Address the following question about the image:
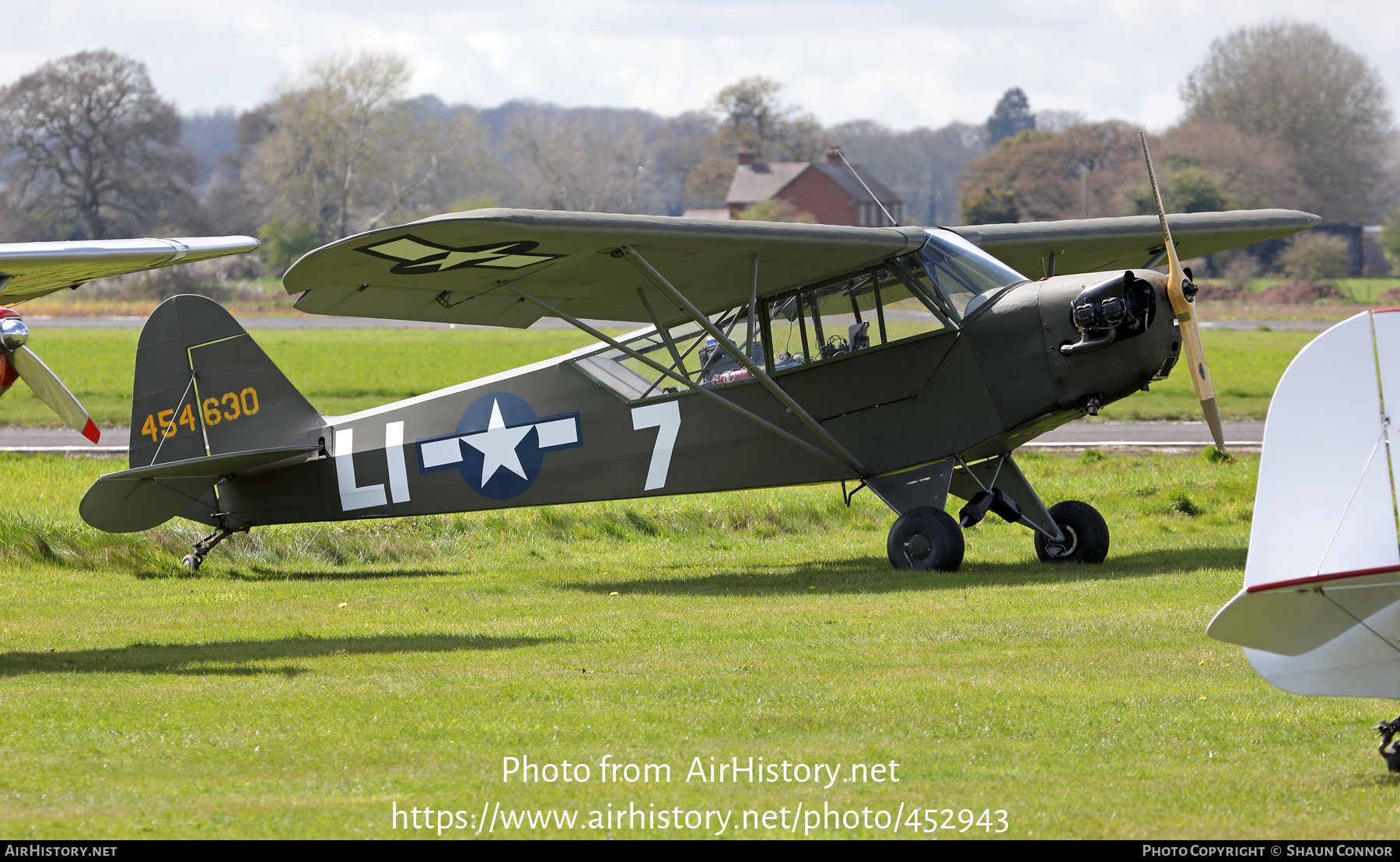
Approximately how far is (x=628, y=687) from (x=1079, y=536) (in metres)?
6.04

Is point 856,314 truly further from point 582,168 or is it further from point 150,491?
point 582,168

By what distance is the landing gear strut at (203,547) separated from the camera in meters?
12.5

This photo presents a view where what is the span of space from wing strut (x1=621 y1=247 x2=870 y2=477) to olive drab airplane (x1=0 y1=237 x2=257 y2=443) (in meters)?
3.52

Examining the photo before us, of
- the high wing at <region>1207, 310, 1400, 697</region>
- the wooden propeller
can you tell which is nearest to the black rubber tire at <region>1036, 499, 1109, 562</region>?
the wooden propeller

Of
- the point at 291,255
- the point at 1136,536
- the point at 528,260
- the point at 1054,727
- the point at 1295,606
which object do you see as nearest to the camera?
the point at 1295,606

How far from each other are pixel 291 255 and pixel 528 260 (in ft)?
293

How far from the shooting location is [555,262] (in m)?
10.9

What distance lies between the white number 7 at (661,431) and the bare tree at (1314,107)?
390 feet

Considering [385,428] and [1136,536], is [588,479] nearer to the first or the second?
[385,428]

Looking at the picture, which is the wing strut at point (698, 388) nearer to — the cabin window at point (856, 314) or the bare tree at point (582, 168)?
the cabin window at point (856, 314)

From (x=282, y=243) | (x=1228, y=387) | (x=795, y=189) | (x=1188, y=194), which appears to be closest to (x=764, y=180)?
(x=795, y=189)

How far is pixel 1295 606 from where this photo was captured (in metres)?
4.87

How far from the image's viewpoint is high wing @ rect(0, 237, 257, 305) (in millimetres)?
8539

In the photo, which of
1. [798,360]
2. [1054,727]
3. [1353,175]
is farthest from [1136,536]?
[1353,175]
